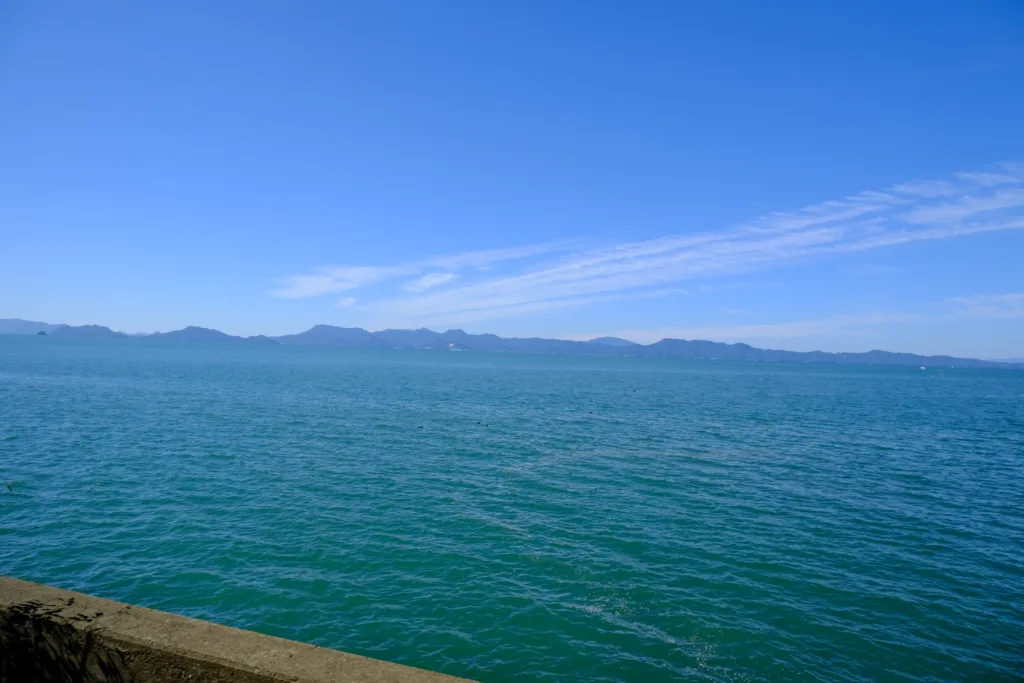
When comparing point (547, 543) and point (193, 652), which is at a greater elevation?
point (193, 652)

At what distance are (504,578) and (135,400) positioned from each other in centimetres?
5844

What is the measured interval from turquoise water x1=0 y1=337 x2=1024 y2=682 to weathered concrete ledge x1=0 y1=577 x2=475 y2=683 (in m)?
7.88

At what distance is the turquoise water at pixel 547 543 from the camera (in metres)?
15.4

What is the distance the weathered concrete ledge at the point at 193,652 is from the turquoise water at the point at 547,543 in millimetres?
7878

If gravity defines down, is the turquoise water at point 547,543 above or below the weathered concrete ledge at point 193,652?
below

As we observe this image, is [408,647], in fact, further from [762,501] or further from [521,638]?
[762,501]

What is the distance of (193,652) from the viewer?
691 centimetres

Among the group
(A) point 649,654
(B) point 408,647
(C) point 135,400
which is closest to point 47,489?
(B) point 408,647

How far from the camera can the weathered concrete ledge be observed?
22.2 feet

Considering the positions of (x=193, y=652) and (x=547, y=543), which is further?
(x=547, y=543)

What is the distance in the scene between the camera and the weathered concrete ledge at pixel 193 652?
22.2 ft

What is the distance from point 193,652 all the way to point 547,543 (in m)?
16.7

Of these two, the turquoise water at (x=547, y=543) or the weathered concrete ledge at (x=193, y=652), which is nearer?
the weathered concrete ledge at (x=193, y=652)

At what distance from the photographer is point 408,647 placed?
48.1ft
